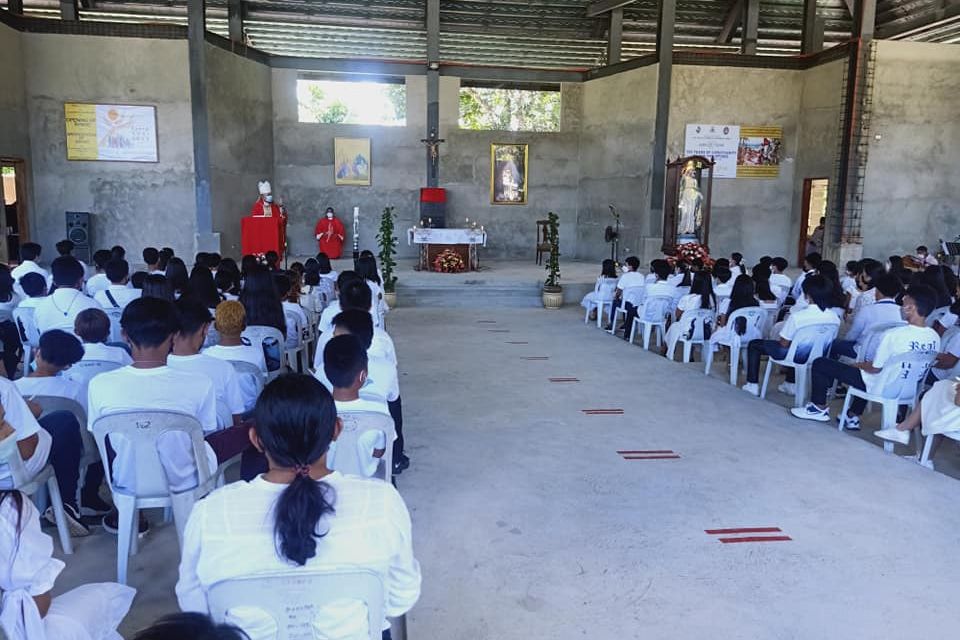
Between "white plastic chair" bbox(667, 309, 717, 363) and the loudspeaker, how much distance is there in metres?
9.50

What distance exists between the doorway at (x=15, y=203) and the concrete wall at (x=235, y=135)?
2808 millimetres

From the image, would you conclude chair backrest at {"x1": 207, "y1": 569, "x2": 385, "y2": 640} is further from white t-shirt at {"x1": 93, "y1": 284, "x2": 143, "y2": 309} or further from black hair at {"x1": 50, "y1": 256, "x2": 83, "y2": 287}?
white t-shirt at {"x1": 93, "y1": 284, "x2": 143, "y2": 309}

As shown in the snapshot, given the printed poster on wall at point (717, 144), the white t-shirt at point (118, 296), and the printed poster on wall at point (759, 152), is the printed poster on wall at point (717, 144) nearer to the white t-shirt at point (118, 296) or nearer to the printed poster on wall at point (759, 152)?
the printed poster on wall at point (759, 152)

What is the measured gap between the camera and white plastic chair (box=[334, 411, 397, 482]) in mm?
2459

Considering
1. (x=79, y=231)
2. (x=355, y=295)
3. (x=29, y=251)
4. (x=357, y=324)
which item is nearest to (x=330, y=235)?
(x=79, y=231)

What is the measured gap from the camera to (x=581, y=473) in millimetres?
3775

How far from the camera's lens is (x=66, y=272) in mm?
4496

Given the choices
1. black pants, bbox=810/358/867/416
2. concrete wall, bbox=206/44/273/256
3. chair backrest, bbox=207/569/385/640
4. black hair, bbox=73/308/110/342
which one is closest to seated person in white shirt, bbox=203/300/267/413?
black hair, bbox=73/308/110/342

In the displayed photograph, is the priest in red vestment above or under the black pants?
above

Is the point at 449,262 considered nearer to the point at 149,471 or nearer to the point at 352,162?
the point at 352,162

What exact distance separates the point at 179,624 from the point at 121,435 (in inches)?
71.3

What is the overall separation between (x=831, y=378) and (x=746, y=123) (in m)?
9.85

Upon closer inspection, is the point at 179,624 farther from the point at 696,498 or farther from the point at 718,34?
the point at 718,34

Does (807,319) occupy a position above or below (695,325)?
above
